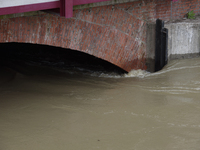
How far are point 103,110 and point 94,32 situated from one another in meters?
2.29

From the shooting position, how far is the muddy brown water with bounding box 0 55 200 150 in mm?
3404

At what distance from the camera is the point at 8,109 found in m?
4.54

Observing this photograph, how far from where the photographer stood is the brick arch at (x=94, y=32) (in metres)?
5.38

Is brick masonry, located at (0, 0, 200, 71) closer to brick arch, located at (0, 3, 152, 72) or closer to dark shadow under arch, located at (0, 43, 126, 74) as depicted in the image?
brick arch, located at (0, 3, 152, 72)

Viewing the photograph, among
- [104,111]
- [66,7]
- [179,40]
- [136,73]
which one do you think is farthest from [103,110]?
[179,40]

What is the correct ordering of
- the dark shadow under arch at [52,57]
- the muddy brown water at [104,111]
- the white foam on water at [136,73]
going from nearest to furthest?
the muddy brown water at [104,111]
the white foam on water at [136,73]
the dark shadow under arch at [52,57]

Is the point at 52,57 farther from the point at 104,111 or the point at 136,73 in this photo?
the point at 104,111

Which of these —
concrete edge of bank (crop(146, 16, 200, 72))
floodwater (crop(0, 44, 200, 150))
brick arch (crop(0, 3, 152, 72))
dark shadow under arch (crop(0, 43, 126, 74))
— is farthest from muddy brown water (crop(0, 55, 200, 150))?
dark shadow under arch (crop(0, 43, 126, 74))

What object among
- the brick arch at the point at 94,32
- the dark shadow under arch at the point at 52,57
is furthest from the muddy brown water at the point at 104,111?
the dark shadow under arch at the point at 52,57

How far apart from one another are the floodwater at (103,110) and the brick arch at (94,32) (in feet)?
2.06

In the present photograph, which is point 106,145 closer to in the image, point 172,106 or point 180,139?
point 180,139

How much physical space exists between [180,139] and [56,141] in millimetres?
1594

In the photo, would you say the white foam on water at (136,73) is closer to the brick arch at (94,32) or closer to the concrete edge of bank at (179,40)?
the brick arch at (94,32)

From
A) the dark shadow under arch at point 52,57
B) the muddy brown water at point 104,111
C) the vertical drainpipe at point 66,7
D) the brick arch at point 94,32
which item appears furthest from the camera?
the dark shadow under arch at point 52,57
